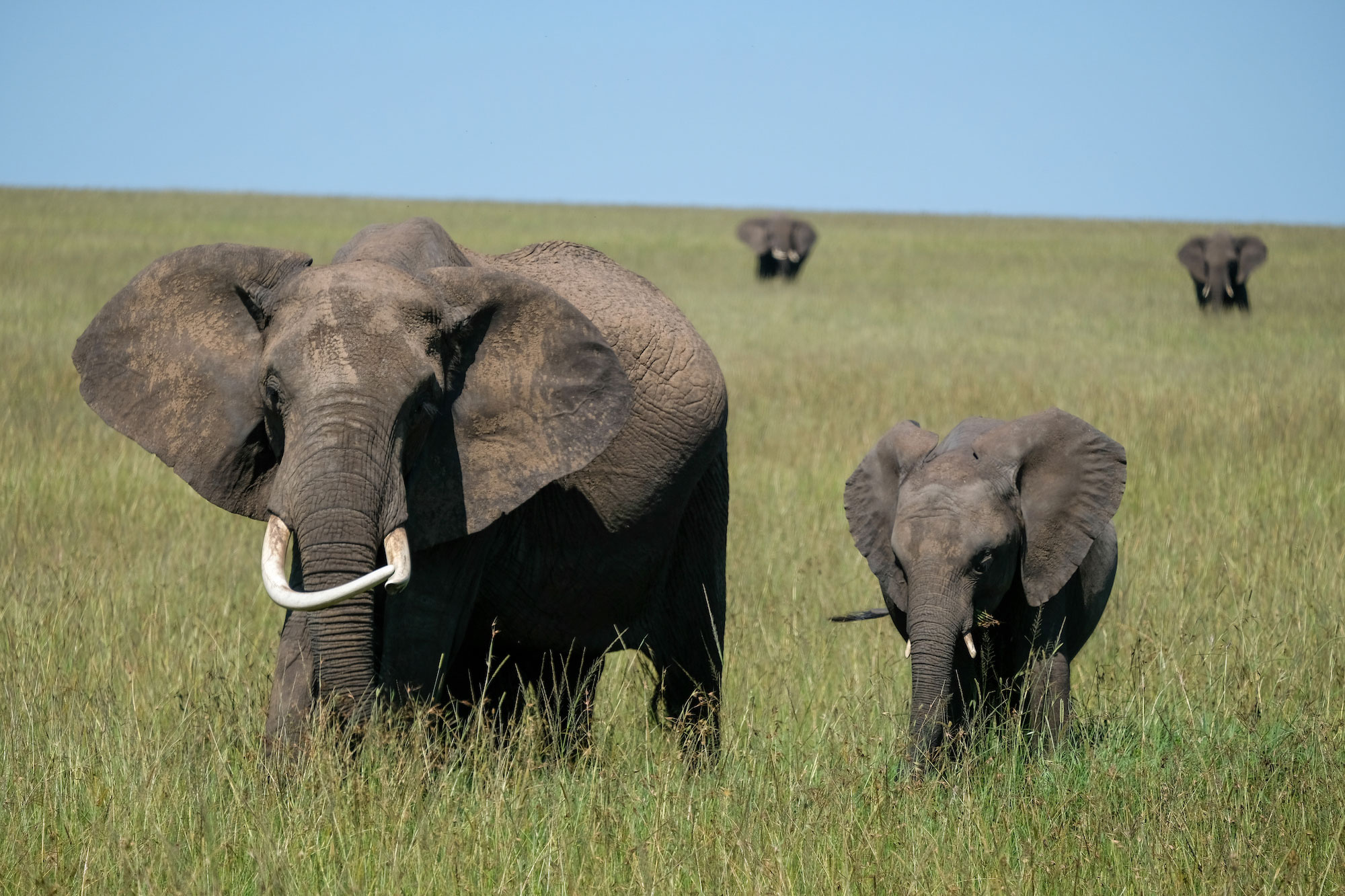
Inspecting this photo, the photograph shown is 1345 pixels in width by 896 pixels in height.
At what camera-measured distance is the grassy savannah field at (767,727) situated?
3352 mm

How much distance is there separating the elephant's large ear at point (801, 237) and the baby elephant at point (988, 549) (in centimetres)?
3425

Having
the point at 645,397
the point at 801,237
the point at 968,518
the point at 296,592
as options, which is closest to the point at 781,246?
the point at 801,237

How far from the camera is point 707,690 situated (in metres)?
4.93

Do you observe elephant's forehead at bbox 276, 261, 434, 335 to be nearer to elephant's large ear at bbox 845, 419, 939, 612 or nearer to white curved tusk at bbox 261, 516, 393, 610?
white curved tusk at bbox 261, 516, 393, 610

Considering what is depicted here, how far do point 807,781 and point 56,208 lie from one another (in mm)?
55516

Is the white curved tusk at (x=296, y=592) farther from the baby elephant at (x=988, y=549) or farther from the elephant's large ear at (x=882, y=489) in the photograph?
the elephant's large ear at (x=882, y=489)

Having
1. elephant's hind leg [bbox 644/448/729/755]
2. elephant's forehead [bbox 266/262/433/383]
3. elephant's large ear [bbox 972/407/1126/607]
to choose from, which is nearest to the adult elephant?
elephant's forehead [bbox 266/262/433/383]

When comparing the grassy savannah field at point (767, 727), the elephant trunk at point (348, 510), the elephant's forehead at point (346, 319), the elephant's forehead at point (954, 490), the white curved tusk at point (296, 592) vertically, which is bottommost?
the grassy savannah field at point (767, 727)

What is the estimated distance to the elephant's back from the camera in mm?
4402

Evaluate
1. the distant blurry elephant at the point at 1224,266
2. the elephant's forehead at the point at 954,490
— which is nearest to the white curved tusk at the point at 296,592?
the elephant's forehead at the point at 954,490

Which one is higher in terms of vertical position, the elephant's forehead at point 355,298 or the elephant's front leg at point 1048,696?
the elephant's forehead at point 355,298

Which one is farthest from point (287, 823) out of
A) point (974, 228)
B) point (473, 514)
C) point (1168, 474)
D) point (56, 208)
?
point (974, 228)

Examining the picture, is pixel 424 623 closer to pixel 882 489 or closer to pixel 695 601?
pixel 695 601

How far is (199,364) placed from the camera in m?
3.63
